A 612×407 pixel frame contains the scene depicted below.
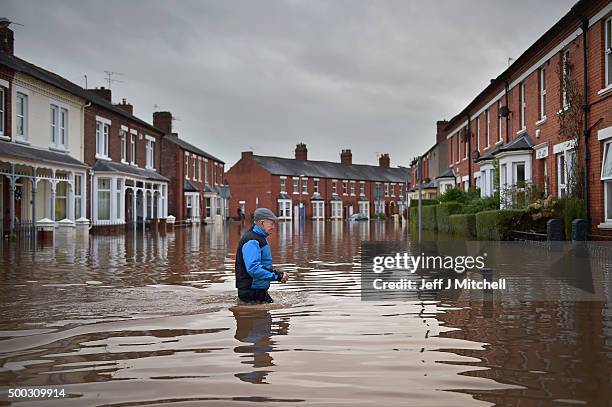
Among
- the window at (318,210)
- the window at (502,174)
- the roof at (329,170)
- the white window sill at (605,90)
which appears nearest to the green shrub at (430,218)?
the window at (502,174)

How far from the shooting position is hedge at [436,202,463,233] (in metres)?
29.3

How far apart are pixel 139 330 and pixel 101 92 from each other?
36861mm

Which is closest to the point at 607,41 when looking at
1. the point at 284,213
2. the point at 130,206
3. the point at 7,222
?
the point at 7,222

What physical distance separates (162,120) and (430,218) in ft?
83.2

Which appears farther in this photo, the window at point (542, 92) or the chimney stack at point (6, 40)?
the chimney stack at point (6, 40)

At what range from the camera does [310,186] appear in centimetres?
8606

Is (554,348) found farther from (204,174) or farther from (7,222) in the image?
(204,174)

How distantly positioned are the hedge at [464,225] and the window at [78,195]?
56.7 feet

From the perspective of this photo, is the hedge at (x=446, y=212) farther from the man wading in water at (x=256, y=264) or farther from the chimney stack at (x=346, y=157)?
the chimney stack at (x=346, y=157)

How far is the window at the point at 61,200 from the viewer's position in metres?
29.1

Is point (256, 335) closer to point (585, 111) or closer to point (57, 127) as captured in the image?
point (585, 111)

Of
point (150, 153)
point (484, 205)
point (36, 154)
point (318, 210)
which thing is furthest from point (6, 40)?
point (318, 210)

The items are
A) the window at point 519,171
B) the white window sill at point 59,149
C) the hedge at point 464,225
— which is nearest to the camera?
the hedge at point 464,225

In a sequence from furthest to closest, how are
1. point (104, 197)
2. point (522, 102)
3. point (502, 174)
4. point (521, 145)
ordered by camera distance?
1. point (104, 197)
2. point (522, 102)
3. point (502, 174)
4. point (521, 145)
